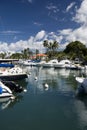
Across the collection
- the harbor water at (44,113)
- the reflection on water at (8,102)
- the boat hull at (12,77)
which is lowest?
the harbor water at (44,113)

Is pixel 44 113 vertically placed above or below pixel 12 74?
below

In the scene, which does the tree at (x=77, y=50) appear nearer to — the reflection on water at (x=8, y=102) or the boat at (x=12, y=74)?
the boat at (x=12, y=74)

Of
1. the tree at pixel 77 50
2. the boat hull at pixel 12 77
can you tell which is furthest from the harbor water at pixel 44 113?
the tree at pixel 77 50

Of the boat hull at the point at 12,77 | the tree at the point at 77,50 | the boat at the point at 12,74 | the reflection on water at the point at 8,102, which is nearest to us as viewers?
the reflection on water at the point at 8,102

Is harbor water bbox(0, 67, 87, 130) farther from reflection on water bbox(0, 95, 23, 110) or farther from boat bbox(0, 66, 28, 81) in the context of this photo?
boat bbox(0, 66, 28, 81)

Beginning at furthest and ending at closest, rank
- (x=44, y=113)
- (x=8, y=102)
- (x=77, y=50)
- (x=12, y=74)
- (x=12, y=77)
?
(x=77, y=50) → (x=12, y=74) → (x=12, y=77) → (x=8, y=102) → (x=44, y=113)

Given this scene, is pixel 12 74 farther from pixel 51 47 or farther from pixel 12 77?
pixel 51 47

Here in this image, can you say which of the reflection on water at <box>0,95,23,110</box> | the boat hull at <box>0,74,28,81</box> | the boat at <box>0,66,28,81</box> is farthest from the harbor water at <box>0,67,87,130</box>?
the boat at <box>0,66,28,81</box>

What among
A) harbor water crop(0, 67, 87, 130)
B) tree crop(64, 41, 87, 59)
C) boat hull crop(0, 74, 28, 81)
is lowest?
harbor water crop(0, 67, 87, 130)

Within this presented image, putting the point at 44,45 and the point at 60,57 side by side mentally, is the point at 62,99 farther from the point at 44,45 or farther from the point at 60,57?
the point at 44,45

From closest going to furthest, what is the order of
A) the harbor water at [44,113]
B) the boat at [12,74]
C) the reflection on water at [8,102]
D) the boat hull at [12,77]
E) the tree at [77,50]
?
the harbor water at [44,113] < the reflection on water at [8,102] < the boat hull at [12,77] < the boat at [12,74] < the tree at [77,50]

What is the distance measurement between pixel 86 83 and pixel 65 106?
7041 mm

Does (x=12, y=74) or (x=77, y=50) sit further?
(x=77, y=50)

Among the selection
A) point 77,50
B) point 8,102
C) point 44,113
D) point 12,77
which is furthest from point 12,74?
point 77,50
